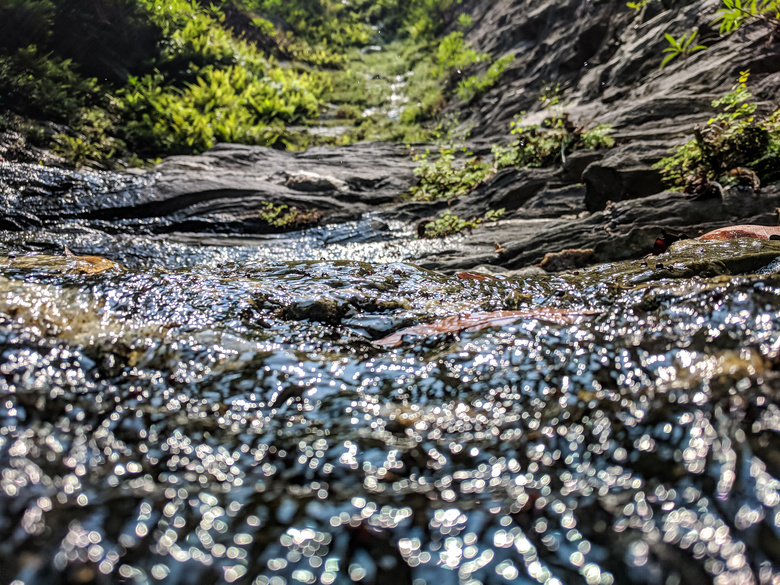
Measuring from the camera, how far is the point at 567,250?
4.68 m

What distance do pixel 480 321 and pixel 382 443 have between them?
1153 mm

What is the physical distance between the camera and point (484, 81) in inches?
506

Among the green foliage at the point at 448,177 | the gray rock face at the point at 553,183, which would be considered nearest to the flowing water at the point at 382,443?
the gray rock face at the point at 553,183

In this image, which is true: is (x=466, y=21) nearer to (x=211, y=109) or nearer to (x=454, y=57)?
(x=454, y=57)

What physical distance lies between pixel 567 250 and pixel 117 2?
13410 millimetres

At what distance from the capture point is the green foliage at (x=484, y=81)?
41.4ft

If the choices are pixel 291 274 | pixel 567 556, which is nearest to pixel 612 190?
pixel 291 274

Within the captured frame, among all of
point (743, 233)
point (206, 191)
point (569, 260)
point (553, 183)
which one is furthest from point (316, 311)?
point (206, 191)

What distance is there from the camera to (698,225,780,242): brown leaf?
3.78 metres

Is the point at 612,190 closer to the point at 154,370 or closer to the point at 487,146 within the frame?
the point at 487,146

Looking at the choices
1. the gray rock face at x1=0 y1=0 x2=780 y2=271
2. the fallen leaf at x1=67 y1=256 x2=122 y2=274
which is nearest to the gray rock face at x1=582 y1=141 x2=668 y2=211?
the gray rock face at x1=0 y1=0 x2=780 y2=271

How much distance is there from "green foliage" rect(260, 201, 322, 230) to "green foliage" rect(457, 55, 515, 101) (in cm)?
889

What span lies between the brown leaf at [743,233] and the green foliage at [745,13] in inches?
88.6

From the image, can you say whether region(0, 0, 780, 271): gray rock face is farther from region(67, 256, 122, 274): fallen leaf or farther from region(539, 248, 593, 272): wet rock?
region(67, 256, 122, 274): fallen leaf
